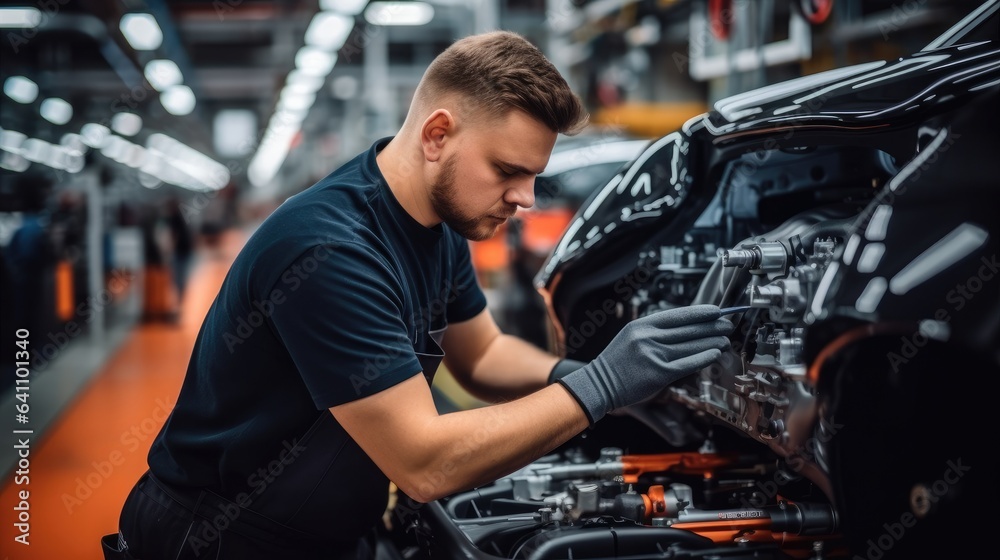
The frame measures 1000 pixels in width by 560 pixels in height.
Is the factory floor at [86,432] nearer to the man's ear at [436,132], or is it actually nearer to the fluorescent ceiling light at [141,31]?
the man's ear at [436,132]

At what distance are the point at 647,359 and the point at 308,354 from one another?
535 mm

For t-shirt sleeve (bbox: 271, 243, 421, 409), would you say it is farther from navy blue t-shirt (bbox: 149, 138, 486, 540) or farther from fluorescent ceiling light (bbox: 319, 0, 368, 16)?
fluorescent ceiling light (bbox: 319, 0, 368, 16)

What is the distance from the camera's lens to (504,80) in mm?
1381

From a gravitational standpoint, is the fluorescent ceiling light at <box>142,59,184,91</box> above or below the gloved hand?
above

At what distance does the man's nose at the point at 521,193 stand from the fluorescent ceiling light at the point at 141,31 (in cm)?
529

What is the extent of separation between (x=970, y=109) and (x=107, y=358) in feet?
24.7

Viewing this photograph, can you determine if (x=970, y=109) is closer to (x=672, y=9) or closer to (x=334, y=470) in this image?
(x=334, y=470)

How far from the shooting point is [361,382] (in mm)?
1239

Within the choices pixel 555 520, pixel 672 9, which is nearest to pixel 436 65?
pixel 555 520

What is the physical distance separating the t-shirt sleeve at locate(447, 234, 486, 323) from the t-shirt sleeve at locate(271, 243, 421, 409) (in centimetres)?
49

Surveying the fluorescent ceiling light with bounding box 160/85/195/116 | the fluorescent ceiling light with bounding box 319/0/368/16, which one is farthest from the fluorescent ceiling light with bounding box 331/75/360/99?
the fluorescent ceiling light with bounding box 319/0/368/16

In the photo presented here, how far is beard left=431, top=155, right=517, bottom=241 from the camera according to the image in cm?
144

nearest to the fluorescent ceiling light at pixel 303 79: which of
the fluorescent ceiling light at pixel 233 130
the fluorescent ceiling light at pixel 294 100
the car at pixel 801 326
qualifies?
the fluorescent ceiling light at pixel 294 100

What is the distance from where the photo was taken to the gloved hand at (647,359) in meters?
1.32
